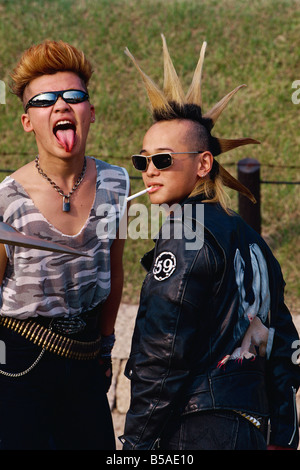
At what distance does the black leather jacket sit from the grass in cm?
384

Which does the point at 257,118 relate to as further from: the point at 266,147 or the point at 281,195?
the point at 281,195

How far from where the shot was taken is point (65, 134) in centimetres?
270

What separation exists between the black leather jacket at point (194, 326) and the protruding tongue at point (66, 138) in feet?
1.88

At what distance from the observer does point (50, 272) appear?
2.72 m

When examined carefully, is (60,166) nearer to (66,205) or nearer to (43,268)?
(66,205)

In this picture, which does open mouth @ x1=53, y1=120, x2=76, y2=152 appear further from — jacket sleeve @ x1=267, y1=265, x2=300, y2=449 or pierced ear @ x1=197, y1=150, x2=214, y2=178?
jacket sleeve @ x1=267, y1=265, x2=300, y2=449

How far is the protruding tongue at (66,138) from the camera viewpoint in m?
2.69

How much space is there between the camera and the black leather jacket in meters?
2.19

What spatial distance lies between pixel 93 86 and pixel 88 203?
17.6 feet

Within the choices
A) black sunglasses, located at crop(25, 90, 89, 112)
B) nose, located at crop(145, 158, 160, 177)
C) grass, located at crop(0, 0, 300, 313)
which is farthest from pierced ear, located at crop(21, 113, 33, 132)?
grass, located at crop(0, 0, 300, 313)

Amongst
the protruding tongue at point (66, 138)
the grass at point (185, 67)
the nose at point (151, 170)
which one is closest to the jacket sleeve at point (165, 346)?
the nose at point (151, 170)

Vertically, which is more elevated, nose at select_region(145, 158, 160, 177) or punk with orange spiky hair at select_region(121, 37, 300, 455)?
nose at select_region(145, 158, 160, 177)

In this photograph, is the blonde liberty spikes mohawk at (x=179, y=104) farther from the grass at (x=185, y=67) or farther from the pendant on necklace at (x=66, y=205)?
the grass at (x=185, y=67)

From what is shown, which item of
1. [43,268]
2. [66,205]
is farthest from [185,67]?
[43,268]
